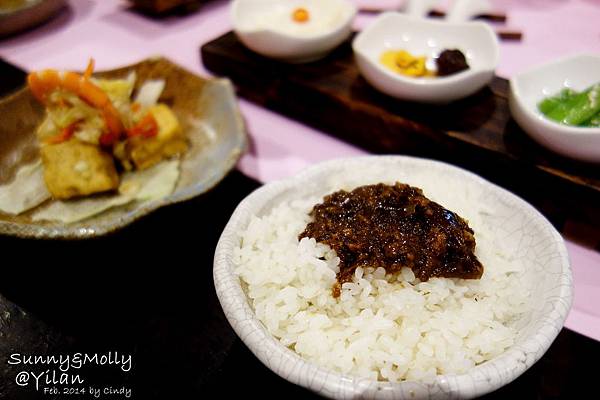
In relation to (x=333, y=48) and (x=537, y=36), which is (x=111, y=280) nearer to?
(x=333, y=48)

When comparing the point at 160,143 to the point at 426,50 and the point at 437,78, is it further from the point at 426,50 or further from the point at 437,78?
Result: the point at 426,50

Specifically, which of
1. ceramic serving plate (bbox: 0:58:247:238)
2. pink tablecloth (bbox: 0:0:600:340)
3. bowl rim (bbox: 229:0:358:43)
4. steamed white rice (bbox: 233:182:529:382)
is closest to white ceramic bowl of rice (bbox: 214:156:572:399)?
steamed white rice (bbox: 233:182:529:382)

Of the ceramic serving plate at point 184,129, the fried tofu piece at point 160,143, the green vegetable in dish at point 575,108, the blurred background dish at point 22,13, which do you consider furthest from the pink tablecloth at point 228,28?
the green vegetable in dish at point 575,108

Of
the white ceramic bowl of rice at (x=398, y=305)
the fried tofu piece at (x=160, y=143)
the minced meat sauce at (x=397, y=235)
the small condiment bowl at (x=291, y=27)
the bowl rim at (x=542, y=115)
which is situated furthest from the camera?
the small condiment bowl at (x=291, y=27)

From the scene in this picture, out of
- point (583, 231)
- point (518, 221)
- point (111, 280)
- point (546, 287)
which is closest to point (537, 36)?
point (583, 231)

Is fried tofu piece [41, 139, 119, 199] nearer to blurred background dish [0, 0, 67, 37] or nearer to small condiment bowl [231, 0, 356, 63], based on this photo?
small condiment bowl [231, 0, 356, 63]

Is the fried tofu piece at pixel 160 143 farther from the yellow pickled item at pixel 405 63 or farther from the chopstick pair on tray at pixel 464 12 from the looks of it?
the chopstick pair on tray at pixel 464 12
